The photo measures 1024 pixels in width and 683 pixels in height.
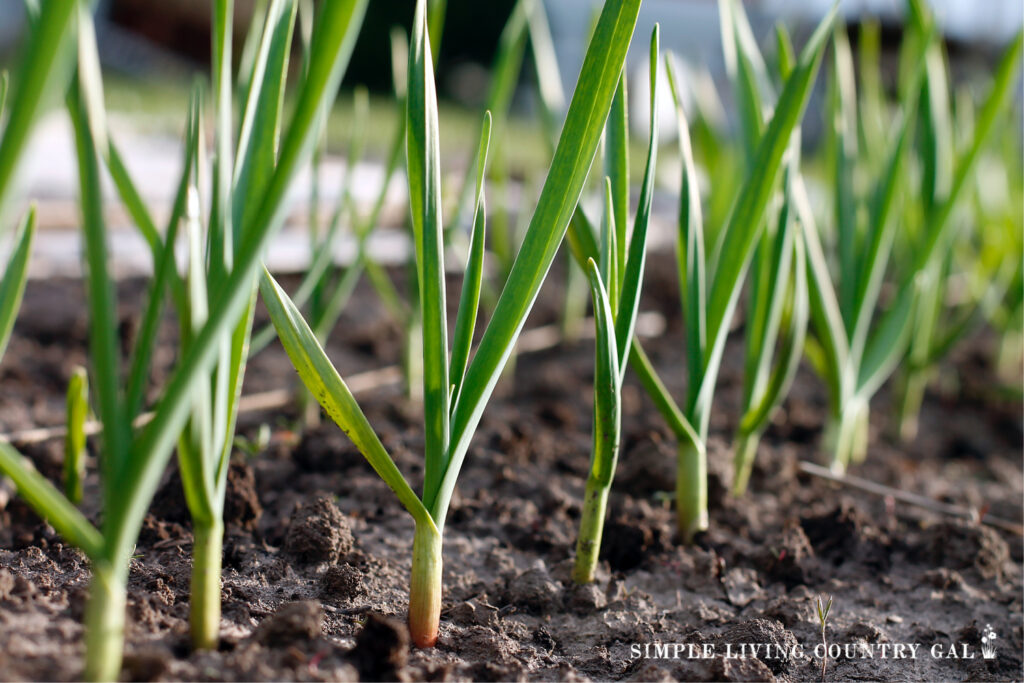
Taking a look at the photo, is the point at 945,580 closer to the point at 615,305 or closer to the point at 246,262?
the point at 615,305

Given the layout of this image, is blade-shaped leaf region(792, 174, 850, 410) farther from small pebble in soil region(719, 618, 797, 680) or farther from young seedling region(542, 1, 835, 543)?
small pebble in soil region(719, 618, 797, 680)

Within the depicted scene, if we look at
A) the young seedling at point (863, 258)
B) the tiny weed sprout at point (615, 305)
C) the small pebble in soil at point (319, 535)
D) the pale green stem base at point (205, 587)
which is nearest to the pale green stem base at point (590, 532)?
the tiny weed sprout at point (615, 305)

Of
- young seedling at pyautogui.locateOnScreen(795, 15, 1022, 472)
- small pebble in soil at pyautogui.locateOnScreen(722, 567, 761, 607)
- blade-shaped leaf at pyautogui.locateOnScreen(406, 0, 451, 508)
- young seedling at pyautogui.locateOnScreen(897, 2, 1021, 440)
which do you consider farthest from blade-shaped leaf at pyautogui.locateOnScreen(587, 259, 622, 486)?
young seedling at pyautogui.locateOnScreen(897, 2, 1021, 440)

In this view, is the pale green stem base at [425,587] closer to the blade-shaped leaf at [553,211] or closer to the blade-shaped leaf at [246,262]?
the blade-shaped leaf at [553,211]

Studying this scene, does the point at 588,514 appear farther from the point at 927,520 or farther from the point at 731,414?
the point at 731,414

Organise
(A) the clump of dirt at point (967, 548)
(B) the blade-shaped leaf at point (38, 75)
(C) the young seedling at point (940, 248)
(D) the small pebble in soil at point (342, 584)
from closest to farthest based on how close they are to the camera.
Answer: (B) the blade-shaped leaf at point (38, 75)
(D) the small pebble in soil at point (342, 584)
(A) the clump of dirt at point (967, 548)
(C) the young seedling at point (940, 248)
